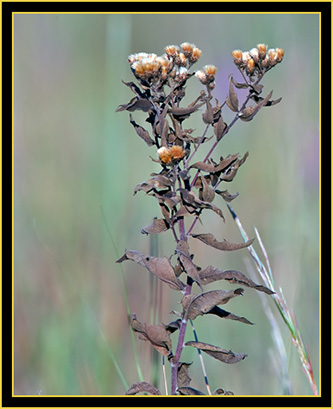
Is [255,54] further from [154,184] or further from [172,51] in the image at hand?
[154,184]

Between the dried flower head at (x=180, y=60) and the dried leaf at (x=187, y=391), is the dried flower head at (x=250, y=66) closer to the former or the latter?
the dried flower head at (x=180, y=60)

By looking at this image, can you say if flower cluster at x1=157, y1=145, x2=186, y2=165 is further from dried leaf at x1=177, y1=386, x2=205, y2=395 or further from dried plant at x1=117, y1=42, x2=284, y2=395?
dried leaf at x1=177, y1=386, x2=205, y2=395

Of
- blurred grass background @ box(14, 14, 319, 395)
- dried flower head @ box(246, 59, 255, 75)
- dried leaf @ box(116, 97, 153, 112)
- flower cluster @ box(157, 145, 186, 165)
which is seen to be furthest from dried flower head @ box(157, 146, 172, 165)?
blurred grass background @ box(14, 14, 319, 395)

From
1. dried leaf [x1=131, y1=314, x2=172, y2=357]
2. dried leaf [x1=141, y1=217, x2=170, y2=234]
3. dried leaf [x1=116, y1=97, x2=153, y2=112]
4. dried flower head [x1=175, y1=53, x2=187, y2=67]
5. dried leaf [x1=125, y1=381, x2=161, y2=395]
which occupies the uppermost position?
dried flower head [x1=175, y1=53, x2=187, y2=67]

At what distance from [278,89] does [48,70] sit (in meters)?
0.89

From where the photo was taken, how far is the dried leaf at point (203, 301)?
861mm

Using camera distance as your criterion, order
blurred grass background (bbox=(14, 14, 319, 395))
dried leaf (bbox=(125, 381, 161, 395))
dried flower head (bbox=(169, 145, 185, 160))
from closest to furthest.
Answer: dried flower head (bbox=(169, 145, 185, 160)), dried leaf (bbox=(125, 381, 161, 395)), blurred grass background (bbox=(14, 14, 319, 395))

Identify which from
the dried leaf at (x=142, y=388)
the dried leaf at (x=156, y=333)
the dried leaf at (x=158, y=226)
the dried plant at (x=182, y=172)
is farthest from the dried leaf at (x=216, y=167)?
the dried leaf at (x=142, y=388)

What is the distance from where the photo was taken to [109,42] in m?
1.52

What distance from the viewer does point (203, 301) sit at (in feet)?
2.85

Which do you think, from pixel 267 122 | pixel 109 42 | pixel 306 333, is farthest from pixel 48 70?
pixel 306 333

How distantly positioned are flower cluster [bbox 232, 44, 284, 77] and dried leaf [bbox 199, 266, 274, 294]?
35 centimetres

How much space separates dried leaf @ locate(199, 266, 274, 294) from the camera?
0.87m

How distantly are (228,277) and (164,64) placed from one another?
37cm
